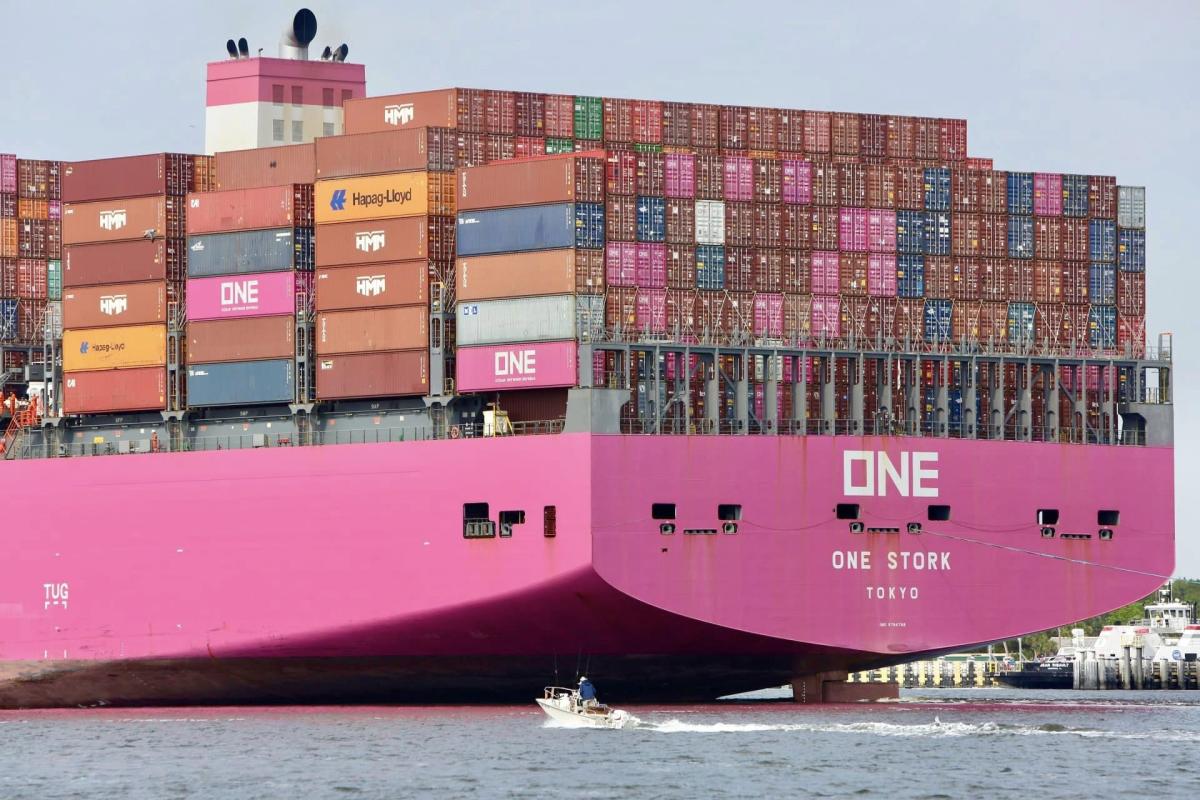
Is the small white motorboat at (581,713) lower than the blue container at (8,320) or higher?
lower

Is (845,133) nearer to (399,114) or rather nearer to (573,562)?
(399,114)

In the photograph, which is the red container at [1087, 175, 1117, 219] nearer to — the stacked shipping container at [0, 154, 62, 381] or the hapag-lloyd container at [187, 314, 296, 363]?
the hapag-lloyd container at [187, 314, 296, 363]

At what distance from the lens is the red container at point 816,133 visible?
62562 mm

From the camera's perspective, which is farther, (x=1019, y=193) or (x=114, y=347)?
(x=114, y=347)

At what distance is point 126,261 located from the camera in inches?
2510

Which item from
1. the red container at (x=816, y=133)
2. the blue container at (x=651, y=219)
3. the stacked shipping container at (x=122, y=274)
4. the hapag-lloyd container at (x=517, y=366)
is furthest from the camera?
the stacked shipping container at (x=122, y=274)

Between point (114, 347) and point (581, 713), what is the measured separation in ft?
56.4

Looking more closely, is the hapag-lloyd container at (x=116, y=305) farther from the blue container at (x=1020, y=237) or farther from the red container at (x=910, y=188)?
the blue container at (x=1020, y=237)

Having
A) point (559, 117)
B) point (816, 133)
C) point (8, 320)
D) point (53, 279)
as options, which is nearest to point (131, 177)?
point (53, 279)

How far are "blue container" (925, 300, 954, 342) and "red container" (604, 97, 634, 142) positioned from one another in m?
8.36

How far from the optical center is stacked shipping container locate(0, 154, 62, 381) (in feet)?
224

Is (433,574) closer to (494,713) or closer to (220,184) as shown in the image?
(494,713)

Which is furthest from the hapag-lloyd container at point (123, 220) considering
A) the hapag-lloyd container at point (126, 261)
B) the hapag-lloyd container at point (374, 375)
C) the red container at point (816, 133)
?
the red container at point (816, 133)

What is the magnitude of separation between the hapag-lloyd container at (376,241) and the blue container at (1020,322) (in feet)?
46.9
